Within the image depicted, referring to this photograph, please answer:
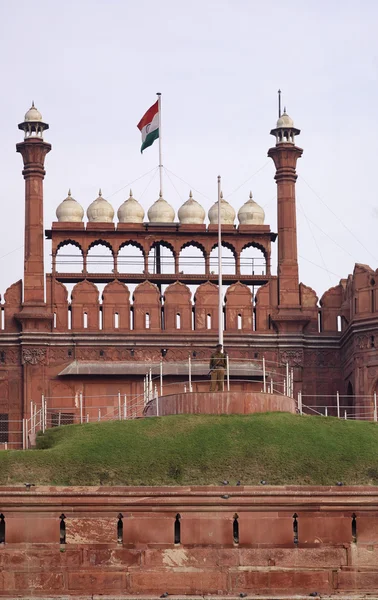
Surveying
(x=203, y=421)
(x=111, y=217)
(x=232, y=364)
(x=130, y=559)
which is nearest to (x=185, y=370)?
(x=232, y=364)

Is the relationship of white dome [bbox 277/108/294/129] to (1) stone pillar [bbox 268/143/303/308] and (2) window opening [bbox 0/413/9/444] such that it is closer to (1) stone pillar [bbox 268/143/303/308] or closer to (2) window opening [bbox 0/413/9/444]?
(1) stone pillar [bbox 268/143/303/308]

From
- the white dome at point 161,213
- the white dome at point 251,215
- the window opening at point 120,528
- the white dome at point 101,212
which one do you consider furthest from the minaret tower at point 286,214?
the window opening at point 120,528

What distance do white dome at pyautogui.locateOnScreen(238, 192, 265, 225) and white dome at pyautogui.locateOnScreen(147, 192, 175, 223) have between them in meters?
2.67

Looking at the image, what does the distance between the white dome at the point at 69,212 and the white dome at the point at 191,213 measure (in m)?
3.82

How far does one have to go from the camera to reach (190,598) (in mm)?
54188

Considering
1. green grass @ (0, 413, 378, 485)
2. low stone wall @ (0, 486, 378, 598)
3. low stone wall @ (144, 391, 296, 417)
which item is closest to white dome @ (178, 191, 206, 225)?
low stone wall @ (144, 391, 296, 417)

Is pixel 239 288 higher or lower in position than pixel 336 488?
higher

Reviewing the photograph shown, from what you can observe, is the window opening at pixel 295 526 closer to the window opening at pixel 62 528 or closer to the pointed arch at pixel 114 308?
the window opening at pixel 62 528

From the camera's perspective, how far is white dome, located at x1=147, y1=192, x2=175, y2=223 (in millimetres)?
76750

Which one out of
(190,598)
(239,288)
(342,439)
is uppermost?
(239,288)

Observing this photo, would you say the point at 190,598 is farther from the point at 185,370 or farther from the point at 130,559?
the point at 185,370

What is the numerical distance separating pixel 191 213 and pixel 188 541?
24.1 m

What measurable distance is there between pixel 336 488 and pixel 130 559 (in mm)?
6052

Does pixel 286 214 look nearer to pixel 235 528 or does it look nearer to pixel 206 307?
pixel 206 307
